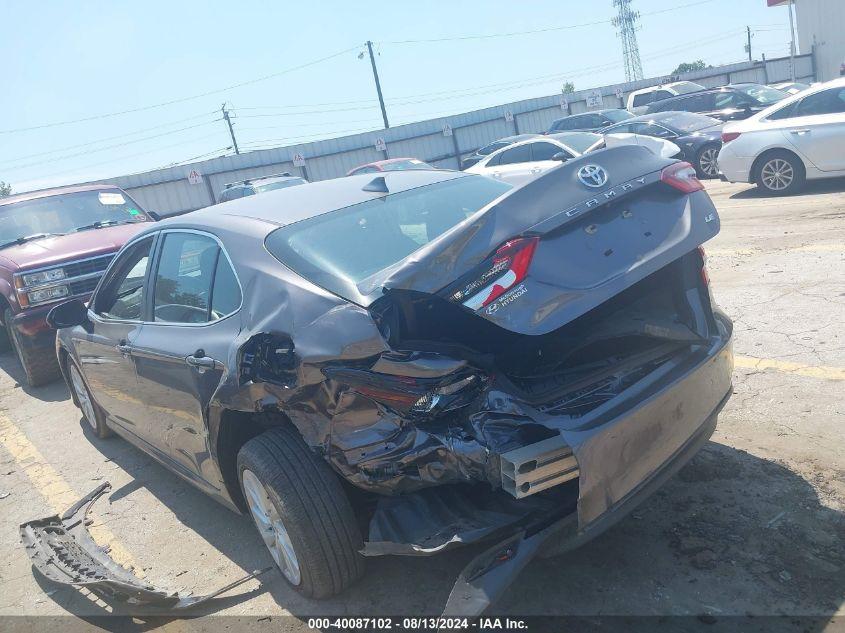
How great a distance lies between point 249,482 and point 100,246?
5323mm

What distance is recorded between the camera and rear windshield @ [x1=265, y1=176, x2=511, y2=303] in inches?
A: 119

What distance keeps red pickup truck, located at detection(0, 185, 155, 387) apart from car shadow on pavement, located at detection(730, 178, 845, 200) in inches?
346

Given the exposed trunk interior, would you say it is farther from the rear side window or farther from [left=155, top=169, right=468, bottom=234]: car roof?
the rear side window

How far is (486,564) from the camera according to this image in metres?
2.42

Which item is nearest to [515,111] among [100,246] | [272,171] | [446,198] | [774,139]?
[272,171]

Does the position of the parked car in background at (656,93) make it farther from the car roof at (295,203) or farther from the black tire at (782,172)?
the car roof at (295,203)

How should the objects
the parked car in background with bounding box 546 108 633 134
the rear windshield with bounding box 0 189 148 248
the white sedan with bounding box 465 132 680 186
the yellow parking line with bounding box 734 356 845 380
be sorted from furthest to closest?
the parked car in background with bounding box 546 108 633 134 < the white sedan with bounding box 465 132 680 186 < the rear windshield with bounding box 0 189 148 248 < the yellow parking line with bounding box 734 356 845 380

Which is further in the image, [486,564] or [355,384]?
[355,384]

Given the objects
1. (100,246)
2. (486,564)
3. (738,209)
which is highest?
(100,246)

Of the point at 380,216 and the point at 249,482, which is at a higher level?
the point at 380,216

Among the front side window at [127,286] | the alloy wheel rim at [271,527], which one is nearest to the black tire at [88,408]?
the front side window at [127,286]

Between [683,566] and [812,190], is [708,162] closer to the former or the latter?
[812,190]

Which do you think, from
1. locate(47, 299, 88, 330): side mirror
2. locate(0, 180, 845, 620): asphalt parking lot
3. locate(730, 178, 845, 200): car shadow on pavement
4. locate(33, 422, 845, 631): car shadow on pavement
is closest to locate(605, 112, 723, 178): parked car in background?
locate(730, 178, 845, 200): car shadow on pavement

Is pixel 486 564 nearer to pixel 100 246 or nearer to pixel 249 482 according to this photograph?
pixel 249 482
